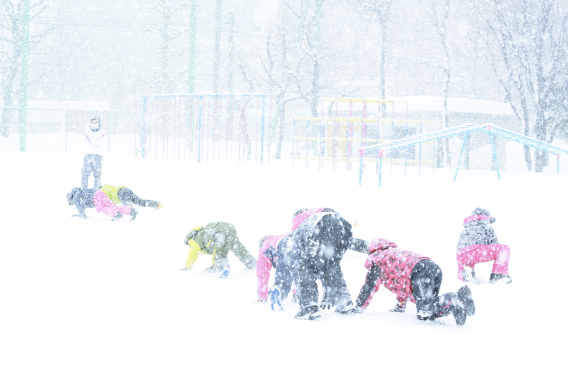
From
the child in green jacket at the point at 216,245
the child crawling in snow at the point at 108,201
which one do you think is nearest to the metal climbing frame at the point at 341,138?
the child crawling in snow at the point at 108,201

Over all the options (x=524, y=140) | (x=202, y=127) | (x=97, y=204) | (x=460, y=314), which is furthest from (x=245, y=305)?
(x=202, y=127)

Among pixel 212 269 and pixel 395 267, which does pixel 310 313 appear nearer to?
pixel 395 267

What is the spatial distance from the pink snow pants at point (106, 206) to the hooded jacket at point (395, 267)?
507cm

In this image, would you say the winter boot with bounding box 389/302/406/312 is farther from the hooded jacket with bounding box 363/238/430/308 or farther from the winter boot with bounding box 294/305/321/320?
the winter boot with bounding box 294/305/321/320

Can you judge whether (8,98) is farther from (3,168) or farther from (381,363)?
(381,363)

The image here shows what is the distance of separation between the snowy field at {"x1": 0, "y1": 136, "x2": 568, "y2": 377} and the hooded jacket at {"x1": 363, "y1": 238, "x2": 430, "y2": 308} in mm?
174

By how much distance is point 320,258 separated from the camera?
3.46 metres

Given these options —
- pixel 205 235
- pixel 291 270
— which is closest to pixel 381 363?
pixel 291 270

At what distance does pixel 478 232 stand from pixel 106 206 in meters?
5.44

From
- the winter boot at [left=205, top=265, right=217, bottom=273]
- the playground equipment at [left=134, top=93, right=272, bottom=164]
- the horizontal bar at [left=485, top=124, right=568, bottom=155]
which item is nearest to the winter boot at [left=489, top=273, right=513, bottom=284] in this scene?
the winter boot at [left=205, top=265, right=217, bottom=273]

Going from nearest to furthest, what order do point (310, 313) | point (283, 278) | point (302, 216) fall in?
point (310, 313)
point (283, 278)
point (302, 216)

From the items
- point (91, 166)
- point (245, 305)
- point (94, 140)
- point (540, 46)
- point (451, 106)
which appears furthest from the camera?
point (451, 106)

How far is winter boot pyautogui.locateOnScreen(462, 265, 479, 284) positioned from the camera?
4.44m

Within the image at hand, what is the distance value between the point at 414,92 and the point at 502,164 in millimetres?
14841
